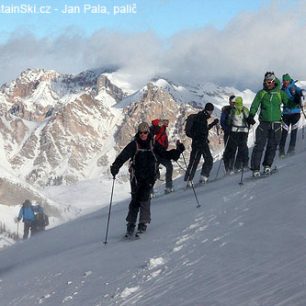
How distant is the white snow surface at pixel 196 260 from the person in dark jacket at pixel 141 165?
561 mm

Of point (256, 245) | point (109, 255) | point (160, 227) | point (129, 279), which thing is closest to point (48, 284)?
point (109, 255)

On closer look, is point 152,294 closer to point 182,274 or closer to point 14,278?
point 182,274

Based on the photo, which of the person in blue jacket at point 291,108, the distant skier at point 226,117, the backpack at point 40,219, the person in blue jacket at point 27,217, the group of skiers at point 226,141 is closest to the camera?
the group of skiers at point 226,141

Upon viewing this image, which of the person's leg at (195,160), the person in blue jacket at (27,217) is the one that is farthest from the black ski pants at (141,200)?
the person in blue jacket at (27,217)

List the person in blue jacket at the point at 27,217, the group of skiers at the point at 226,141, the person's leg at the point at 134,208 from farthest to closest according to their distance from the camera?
the person in blue jacket at the point at 27,217 < the person's leg at the point at 134,208 < the group of skiers at the point at 226,141

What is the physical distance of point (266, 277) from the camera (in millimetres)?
6918

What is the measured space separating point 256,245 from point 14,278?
19.8 ft

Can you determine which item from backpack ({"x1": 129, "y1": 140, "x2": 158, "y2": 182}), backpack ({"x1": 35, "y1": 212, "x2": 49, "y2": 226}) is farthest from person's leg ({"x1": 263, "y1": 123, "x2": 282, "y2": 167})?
backpack ({"x1": 35, "y1": 212, "x2": 49, "y2": 226})

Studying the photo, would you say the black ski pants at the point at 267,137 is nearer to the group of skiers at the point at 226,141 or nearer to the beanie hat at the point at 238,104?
the group of skiers at the point at 226,141

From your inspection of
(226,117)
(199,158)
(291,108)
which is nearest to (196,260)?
(199,158)

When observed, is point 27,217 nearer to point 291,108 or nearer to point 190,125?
point 190,125

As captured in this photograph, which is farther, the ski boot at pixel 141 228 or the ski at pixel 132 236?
the ski boot at pixel 141 228

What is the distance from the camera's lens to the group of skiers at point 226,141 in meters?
11.8

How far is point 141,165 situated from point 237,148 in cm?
754
